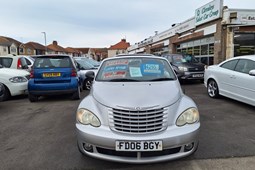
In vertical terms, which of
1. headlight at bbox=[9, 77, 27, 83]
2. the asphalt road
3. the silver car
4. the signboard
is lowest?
the asphalt road

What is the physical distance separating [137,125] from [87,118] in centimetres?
70

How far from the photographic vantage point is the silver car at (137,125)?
2.61 m

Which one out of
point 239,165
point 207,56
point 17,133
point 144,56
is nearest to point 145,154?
point 239,165

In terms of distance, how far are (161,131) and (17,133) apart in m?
3.17

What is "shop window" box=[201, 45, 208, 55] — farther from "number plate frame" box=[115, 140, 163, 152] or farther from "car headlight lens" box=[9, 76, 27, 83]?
"number plate frame" box=[115, 140, 163, 152]

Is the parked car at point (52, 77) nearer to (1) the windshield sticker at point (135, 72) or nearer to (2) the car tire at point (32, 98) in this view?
(2) the car tire at point (32, 98)

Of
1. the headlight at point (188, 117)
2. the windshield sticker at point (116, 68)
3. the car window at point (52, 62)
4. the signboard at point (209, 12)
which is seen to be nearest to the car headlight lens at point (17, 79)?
the car window at point (52, 62)

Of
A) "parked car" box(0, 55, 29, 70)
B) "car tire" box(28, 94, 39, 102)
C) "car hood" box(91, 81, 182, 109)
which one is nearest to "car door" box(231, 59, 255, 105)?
"car hood" box(91, 81, 182, 109)

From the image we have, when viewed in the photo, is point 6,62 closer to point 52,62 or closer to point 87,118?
point 52,62

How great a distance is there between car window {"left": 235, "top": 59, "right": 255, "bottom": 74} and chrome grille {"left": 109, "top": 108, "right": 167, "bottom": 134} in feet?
13.6

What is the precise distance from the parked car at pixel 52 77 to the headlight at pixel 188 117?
4.95 meters

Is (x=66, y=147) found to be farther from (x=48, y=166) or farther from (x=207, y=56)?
(x=207, y=56)

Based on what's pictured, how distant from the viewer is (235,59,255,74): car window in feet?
18.9

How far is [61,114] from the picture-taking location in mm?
5688
